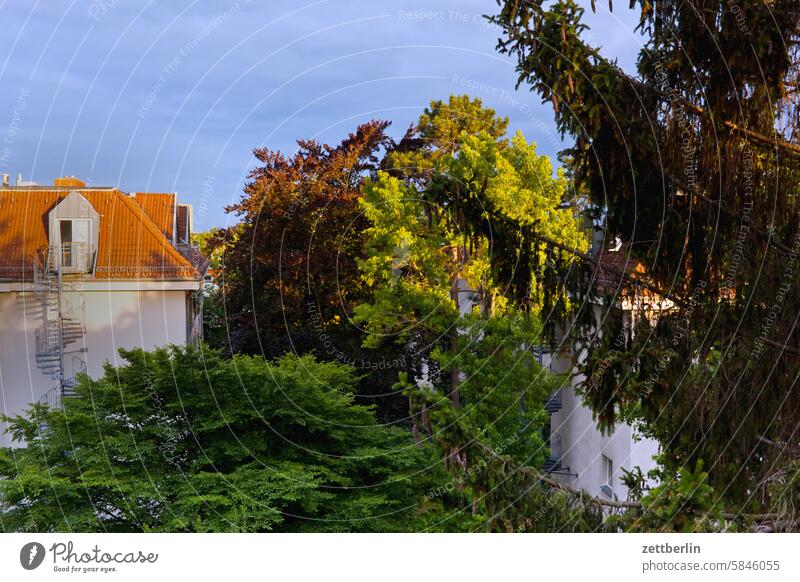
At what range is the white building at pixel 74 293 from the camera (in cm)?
859

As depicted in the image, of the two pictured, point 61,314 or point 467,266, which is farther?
point 467,266

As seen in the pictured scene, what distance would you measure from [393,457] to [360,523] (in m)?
0.86

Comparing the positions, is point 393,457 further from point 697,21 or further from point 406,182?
point 697,21

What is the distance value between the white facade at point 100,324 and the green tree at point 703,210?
463 cm

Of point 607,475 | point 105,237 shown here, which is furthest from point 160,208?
point 607,475

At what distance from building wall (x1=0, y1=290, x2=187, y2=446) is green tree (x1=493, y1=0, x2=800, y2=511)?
4.64m

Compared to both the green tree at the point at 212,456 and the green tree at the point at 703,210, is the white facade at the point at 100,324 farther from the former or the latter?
the green tree at the point at 703,210

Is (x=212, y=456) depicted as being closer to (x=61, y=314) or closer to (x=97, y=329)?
(x=97, y=329)

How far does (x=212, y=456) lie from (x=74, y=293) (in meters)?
2.21

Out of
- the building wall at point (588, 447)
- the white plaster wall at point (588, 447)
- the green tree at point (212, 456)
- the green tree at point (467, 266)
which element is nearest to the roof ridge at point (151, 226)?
the green tree at point (212, 456)

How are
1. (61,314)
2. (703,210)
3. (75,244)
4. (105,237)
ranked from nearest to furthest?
1. (703,210)
2. (61,314)
3. (75,244)
4. (105,237)

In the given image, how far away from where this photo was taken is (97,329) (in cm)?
880

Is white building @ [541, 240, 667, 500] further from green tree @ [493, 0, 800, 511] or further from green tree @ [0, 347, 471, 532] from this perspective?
green tree @ [493, 0, 800, 511]
